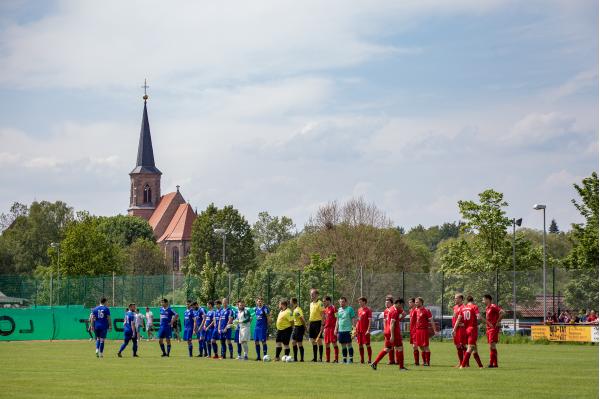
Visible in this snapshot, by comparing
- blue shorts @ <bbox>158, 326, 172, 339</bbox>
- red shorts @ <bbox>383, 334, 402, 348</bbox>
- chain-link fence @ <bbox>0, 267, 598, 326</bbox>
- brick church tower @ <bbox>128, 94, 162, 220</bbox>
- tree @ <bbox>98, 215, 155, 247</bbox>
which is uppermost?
brick church tower @ <bbox>128, 94, 162, 220</bbox>

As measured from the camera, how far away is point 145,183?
18650cm

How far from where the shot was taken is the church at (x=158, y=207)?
563ft

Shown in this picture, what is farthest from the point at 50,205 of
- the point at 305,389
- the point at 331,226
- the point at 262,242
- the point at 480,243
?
the point at 305,389

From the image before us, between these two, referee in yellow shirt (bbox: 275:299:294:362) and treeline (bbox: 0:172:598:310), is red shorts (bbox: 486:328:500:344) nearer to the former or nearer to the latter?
referee in yellow shirt (bbox: 275:299:294:362)

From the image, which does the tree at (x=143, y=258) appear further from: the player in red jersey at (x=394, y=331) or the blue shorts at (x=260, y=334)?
the player in red jersey at (x=394, y=331)

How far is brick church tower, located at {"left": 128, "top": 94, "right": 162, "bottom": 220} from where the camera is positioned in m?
185

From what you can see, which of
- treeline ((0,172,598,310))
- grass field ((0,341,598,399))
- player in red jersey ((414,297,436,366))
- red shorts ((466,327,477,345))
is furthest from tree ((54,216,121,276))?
red shorts ((466,327,477,345))

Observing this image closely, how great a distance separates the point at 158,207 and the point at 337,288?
126873 millimetres

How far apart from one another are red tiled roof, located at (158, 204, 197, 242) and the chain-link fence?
99.7m

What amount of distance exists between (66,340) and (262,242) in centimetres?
10745

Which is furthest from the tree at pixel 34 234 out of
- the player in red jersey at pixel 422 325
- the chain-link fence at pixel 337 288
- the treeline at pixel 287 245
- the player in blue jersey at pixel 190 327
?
the player in red jersey at pixel 422 325

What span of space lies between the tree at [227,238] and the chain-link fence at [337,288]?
56.6m

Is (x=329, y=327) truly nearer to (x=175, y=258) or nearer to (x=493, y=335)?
(x=493, y=335)

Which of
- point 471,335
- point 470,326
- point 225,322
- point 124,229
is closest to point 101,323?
point 225,322
